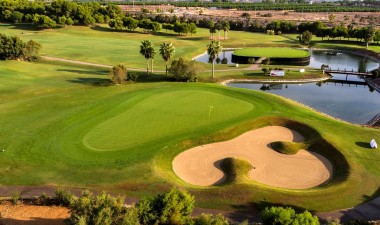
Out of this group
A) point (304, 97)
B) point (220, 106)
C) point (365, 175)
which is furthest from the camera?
point (304, 97)

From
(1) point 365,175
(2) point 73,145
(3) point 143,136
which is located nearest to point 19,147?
(2) point 73,145

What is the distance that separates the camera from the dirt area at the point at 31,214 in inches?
1222

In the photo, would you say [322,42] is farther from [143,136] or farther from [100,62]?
[143,136]

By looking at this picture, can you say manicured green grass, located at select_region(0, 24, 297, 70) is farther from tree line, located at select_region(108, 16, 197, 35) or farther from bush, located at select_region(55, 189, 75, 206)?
bush, located at select_region(55, 189, 75, 206)

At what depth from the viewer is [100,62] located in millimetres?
105438

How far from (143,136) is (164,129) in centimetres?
374

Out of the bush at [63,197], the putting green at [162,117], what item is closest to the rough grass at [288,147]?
the putting green at [162,117]

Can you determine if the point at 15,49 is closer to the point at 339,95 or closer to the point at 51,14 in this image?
the point at 339,95

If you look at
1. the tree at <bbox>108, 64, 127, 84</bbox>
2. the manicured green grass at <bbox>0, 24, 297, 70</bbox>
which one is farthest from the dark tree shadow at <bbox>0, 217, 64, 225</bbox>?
the manicured green grass at <bbox>0, 24, 297, 70</bbox>

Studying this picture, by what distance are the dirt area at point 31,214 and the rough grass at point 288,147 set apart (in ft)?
89.3

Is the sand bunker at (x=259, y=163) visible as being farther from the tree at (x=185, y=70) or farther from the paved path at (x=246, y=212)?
the tree at (x=185, y=70)

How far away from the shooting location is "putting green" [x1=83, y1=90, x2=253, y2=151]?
47.8 m

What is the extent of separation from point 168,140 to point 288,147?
50.7ft

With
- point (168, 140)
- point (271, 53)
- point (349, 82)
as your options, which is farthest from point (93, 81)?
point (349, 82)
